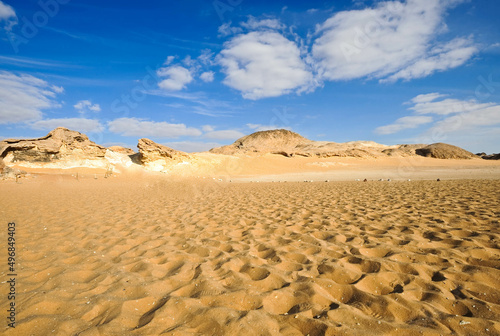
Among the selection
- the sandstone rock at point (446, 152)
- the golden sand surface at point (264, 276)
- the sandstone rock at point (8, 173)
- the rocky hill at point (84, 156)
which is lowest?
the golden sand surface at point (264, 276)

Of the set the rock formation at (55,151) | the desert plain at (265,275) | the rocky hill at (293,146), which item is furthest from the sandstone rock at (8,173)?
the rocky hill at (293,146)

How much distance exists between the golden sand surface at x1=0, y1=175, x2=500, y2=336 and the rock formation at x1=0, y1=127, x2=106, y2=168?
17.8 metres

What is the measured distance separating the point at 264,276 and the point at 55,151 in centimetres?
2357

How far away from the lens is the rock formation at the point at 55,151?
18797 millimetres

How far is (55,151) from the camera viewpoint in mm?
19656

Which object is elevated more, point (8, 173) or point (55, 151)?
point (55, 151)

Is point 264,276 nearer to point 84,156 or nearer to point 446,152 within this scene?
point 84,156

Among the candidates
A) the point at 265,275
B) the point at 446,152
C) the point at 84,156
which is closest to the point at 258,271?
the point at 265,275

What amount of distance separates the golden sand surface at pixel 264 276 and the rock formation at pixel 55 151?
58.5ft

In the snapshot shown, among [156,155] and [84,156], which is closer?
[84,156]

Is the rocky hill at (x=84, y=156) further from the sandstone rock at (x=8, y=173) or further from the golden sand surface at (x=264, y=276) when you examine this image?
the golden sand surface at (x=264, y=276)

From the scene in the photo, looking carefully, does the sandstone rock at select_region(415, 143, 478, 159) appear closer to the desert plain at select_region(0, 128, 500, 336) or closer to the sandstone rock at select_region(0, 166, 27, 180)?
the desert plain at select_region(0, 128, 500, 336)

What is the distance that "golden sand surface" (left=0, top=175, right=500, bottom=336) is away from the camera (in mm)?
2115

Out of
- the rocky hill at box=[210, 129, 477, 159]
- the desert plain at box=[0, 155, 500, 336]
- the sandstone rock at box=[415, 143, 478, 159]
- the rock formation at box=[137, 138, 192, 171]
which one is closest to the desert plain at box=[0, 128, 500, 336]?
the desert plain at box=[0, 155, 500, 336]
